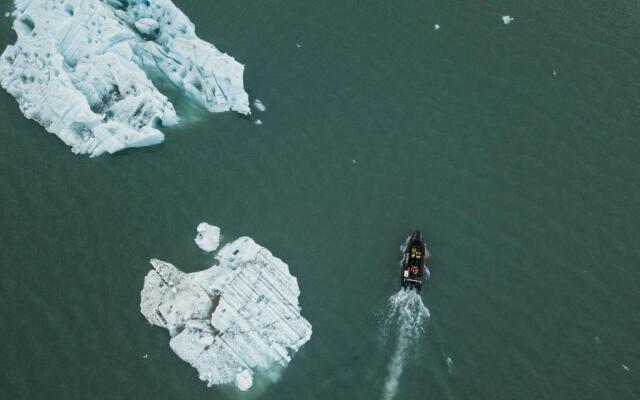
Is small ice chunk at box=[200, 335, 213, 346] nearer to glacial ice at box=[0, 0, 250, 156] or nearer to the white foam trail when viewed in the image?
the white foam trail

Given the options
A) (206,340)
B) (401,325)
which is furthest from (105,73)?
(401,325)

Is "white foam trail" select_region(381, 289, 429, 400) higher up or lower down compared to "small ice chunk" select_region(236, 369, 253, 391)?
higher up

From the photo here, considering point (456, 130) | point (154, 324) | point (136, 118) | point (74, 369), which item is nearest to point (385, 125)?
point (456, 130)

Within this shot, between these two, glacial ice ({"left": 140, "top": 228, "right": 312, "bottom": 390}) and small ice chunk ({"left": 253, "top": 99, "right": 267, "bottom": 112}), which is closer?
glacial ice ({"left": 140, "top": 228, "right": 312, "bottom": 390})

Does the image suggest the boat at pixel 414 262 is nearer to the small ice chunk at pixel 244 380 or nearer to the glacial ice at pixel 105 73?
the small ice chunk at pixel 244 380

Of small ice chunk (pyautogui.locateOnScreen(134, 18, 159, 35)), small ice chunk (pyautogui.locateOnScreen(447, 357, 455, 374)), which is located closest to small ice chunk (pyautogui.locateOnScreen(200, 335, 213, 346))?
small ice chunk (pyautogui.locateOnScreen(447, 357, 455, 374))

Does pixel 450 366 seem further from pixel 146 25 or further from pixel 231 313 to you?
pixel 146 25

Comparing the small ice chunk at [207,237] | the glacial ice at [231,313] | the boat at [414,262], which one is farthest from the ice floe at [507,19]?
the small ice chunk at [207,237]

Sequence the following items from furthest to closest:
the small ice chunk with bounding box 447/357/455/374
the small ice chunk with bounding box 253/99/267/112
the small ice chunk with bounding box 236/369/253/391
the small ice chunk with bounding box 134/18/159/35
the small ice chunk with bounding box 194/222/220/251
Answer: the small ice chunk with bounding box 134/18/159/35 → the small ice chunk with bounding box 253/99/267/112 → the small ice chunk with bounding box 194/222/220/251 → the small ice chunk with bounding box 447/357/455/374 → the small ice chunk with bounding box 236/369/253/391
